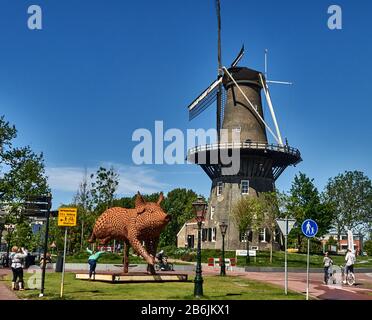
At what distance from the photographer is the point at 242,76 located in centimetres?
5353

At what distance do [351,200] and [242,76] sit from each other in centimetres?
3410

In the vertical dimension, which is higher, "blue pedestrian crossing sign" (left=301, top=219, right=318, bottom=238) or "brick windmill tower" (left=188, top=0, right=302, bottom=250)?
"brick windmill tower" (left=188, top=0, right=302, bottom=250)

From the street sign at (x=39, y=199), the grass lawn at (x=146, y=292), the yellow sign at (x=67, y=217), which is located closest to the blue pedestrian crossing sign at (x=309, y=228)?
the grass lawn at (x=146, y=292)

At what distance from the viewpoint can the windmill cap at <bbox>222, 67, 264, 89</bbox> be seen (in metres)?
53.4

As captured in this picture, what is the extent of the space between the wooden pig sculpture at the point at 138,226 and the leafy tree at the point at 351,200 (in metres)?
58.1

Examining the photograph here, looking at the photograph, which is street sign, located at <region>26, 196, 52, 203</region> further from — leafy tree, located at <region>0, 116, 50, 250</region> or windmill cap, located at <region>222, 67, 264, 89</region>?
windmill cap, located at <region>222, 67, 264, 89</region>

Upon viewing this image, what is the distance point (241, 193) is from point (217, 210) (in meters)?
3.64

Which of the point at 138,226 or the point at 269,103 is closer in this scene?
the point at 138,226

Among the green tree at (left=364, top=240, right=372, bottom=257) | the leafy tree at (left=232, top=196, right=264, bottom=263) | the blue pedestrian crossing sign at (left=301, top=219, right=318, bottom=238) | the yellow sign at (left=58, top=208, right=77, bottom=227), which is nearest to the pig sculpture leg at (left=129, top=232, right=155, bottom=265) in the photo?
the yellow sign at (left=58, top=208, right=77, bottom=227)

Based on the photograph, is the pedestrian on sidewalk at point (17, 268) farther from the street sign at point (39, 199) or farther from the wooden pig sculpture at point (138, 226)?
the wooden pig sculpture at point (138, 226)

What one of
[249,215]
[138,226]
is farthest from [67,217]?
[249,215]

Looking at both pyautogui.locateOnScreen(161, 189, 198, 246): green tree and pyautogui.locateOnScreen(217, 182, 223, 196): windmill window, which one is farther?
pyautogui.locateOnScreen(161, 189, 198, 246): green tree

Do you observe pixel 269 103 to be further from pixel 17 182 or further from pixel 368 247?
pixel 368 247
